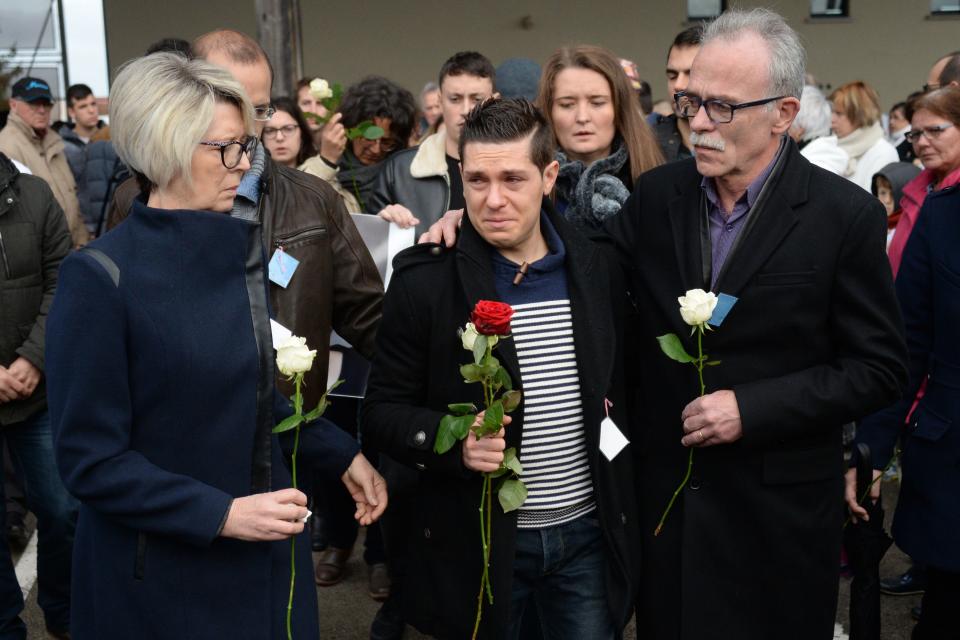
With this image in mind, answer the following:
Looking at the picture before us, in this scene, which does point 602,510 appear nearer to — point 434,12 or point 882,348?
point 882,348

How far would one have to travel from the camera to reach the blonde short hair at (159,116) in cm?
209

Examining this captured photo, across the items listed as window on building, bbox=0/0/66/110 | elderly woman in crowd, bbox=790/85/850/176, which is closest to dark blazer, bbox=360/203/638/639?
elderly woman in crowd, bbox=790/85/850/176

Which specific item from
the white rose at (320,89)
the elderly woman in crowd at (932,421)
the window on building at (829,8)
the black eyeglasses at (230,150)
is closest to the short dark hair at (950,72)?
the elderly woman in crowd at (932,421)

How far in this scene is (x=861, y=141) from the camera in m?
7.88

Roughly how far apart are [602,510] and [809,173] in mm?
1030

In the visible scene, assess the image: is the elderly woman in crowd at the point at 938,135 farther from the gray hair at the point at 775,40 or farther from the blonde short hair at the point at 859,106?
the blonde short hair at the point at 859,106

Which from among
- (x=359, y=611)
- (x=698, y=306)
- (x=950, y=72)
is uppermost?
(x=950, y=72)

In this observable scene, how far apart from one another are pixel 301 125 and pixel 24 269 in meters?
1.99

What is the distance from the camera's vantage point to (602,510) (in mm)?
2562

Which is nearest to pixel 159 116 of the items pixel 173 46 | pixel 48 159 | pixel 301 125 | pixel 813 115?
pixel 173 46

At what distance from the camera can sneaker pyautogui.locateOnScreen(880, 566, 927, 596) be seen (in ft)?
14.7

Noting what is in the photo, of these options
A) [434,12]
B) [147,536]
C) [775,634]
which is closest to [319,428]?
[147,536]

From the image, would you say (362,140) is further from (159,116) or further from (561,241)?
(159,116)

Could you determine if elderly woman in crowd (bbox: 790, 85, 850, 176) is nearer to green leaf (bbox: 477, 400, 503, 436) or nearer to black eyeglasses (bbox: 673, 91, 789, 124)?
black eyeglasses (bbox: 673, 91, 789, 124)
